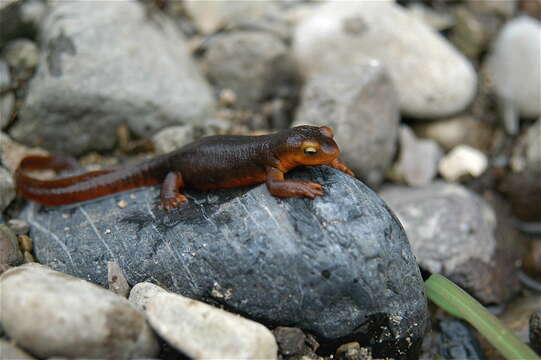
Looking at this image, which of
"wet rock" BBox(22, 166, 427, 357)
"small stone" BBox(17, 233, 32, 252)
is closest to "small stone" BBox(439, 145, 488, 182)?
"wet rock" BBox(22, 166, 427, 357)

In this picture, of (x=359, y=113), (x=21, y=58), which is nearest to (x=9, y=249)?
(x=21, y=58)

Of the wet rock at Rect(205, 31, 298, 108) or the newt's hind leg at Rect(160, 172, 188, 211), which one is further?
the wet rock at Rect(205, 31, 298, 108)

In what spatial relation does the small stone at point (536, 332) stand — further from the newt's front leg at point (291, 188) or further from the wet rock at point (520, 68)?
the wet rock at point (520, 68)

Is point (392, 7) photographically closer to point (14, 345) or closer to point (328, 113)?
point (328, 113)

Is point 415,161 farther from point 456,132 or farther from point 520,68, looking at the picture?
point 520,68

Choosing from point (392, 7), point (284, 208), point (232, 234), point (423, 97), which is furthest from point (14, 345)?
point (392, 7)

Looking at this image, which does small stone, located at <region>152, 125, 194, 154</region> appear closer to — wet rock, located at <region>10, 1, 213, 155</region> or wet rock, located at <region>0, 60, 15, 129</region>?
wet rock, located at <region>10, 1, 213, 155</region>
